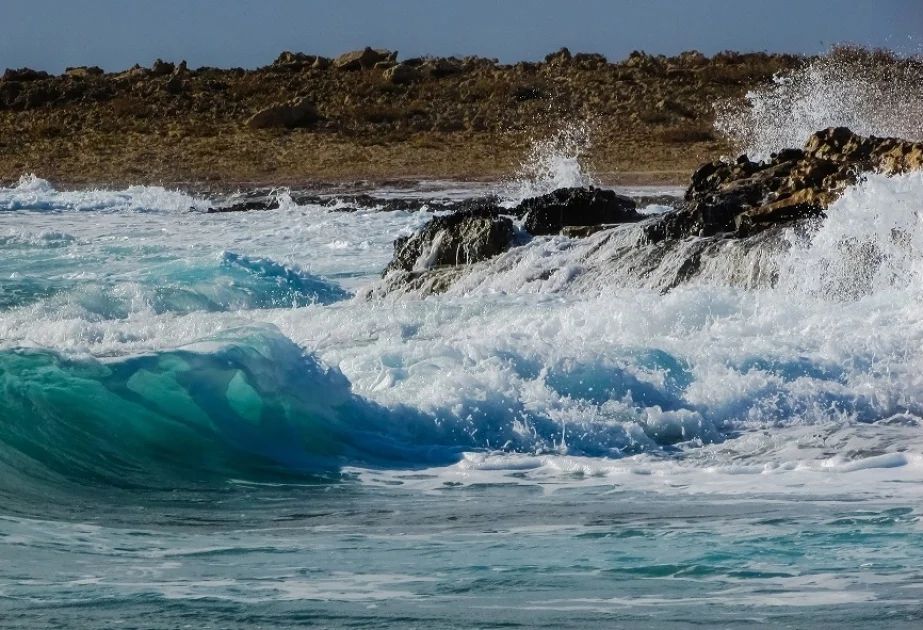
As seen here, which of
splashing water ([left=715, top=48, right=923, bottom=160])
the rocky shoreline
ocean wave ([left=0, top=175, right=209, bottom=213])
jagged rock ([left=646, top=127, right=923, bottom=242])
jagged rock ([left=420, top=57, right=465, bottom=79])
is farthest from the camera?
jagged rock ([left=420, top=57, right=465, bottom=79])

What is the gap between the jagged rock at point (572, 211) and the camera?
1617cm

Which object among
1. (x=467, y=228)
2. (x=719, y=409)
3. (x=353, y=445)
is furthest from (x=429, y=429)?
(x=467, y=228)

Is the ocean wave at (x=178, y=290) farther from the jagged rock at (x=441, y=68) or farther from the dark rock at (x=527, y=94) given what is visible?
the jagged rock at (x=441, y=68)

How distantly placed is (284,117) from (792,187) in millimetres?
25787

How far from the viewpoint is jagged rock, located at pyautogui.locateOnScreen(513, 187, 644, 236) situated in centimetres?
1617

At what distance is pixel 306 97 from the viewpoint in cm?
4384

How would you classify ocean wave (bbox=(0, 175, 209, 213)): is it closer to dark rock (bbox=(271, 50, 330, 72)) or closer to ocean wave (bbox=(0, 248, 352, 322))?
ocean wave (bbox=(0, 248, 352, 322))

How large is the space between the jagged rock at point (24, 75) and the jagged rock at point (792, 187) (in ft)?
124

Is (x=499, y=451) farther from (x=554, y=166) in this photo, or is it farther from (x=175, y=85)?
(x=175, y=85)

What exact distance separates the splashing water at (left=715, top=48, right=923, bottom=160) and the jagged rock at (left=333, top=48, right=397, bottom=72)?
13.0 meters

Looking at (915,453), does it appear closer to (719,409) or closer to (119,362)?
(719,409)

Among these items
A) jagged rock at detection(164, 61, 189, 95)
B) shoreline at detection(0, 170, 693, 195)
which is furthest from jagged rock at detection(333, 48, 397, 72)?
shoreline at detection(0, 170, 693, 195)

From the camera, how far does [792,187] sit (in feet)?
47.2

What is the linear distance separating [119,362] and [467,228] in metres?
7.16
